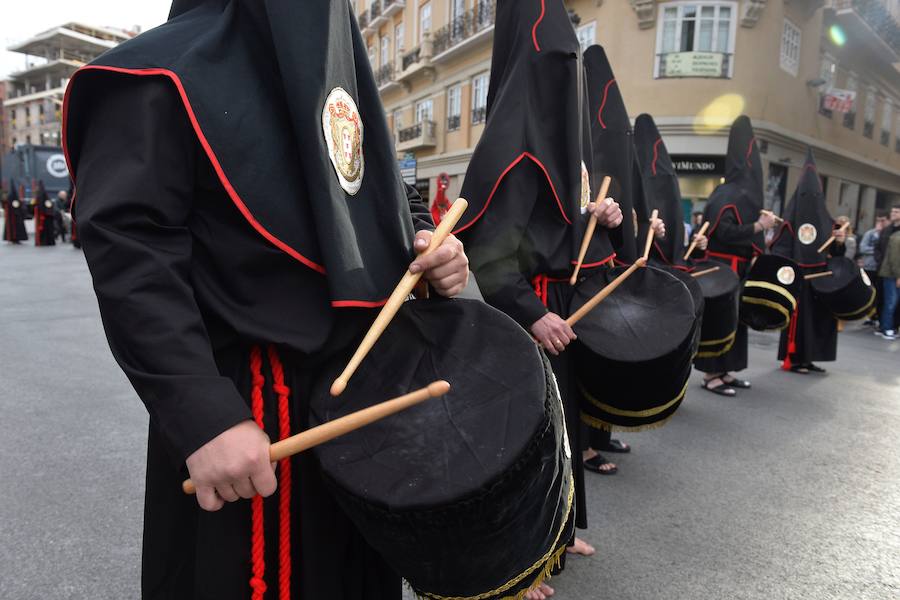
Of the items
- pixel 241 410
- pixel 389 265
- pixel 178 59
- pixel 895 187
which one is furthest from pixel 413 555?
pixel 895 187

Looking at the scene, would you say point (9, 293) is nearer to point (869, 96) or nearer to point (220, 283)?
point (220, 283)

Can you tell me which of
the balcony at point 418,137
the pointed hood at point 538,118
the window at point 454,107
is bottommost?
the pointed hood at point 538,118

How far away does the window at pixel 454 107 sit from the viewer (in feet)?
78.1

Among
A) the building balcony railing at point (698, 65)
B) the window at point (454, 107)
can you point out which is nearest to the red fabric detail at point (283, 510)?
the building balcony railing at point (698, 65)

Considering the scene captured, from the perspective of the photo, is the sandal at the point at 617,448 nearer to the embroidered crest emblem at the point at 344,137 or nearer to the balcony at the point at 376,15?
the embroidered crest emblem at the point at 344,137

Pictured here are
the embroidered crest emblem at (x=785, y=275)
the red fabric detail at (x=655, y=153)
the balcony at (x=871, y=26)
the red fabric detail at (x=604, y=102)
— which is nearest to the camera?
the red fabric detail at (x=604, y=102)

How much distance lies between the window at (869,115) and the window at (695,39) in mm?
11257

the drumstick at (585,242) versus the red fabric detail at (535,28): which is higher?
the red fabric detail at (535,28)

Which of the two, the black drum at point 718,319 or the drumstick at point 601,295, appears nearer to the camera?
the drumstick at point 601,295

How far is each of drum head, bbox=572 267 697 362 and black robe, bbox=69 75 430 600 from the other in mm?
1191

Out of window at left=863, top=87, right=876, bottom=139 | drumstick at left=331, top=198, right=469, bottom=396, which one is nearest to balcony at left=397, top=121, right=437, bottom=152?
window at left=863, top=87, right=876, bottom=139

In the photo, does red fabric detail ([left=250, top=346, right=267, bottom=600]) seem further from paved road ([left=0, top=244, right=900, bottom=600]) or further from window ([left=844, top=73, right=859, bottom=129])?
window ([left=844, top=73, right=859, bottom=129])

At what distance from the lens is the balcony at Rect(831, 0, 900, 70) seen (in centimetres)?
2061

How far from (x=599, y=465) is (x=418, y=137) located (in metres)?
23.9
